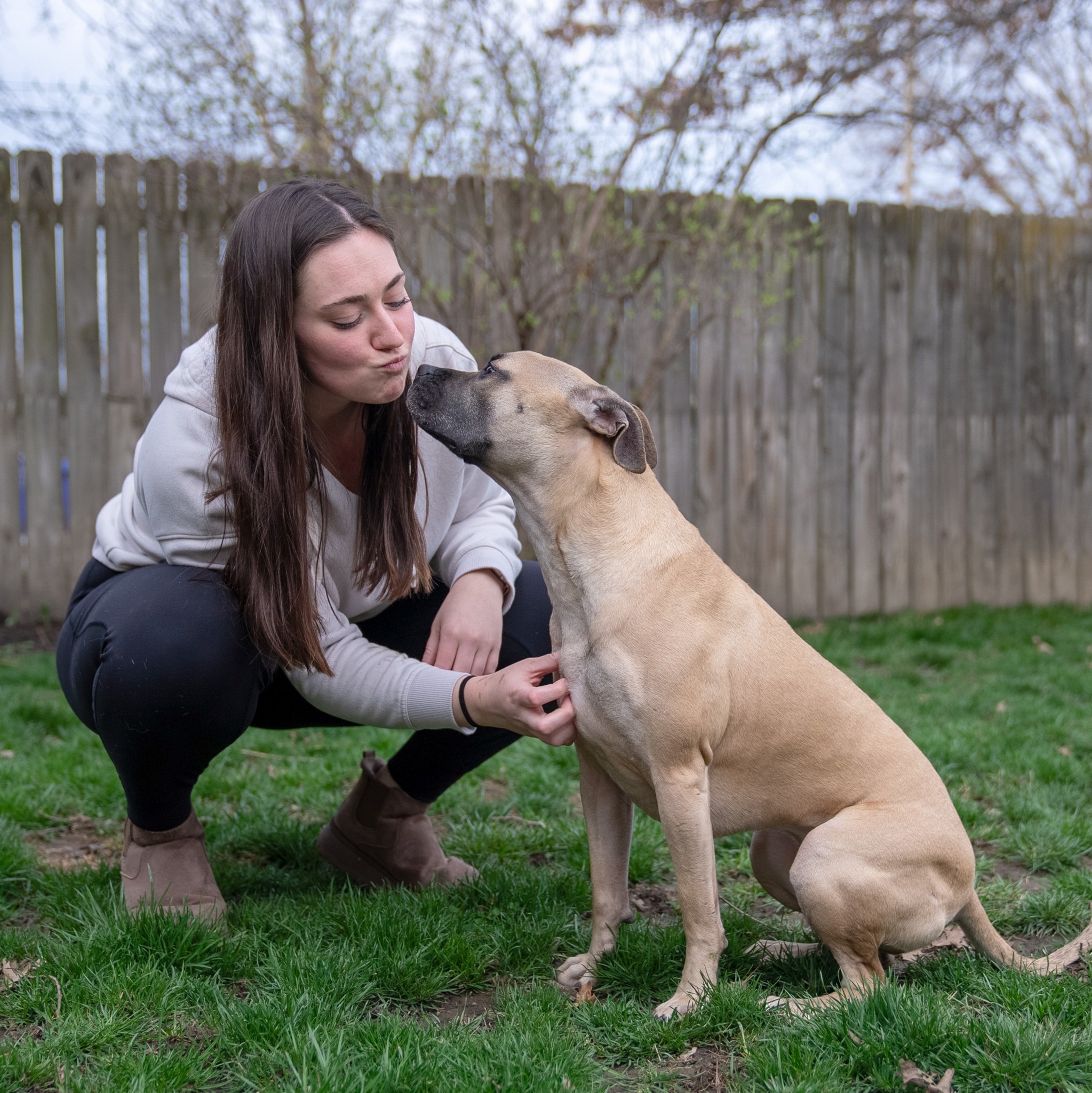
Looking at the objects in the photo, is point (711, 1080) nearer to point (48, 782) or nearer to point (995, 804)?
point (995, 804)

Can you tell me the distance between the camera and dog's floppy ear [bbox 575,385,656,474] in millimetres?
2512

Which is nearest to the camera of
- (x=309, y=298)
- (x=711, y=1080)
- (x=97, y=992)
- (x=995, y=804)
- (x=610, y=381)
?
(x=711, y=1080)

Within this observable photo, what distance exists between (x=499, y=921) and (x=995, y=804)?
2.02 meters

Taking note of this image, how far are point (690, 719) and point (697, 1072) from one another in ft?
2.41

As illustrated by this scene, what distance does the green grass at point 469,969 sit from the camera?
2018 millimetres

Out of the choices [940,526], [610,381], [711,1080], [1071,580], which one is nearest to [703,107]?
[610,381]

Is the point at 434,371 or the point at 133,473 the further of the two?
the point at 133,473

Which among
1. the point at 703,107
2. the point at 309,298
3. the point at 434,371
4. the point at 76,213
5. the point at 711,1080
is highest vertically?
the point at 703,107

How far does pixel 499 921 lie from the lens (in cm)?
277

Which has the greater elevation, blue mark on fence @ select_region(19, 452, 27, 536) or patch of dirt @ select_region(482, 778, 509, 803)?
blue mark on fence @ select_region(19, 452, 27, 536)

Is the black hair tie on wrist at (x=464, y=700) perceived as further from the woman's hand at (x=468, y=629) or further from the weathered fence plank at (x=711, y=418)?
the weathered fence plank at (x=711, y=418)

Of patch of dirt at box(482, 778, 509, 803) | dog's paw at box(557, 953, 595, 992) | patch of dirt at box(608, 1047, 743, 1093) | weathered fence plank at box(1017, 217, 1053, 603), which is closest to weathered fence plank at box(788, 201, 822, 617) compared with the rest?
weathered fence plank at box(1017, 217, 1053, 603)

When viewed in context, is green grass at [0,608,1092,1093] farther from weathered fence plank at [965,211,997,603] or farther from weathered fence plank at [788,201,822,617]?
weathered fence plank at [965,211,997,603]

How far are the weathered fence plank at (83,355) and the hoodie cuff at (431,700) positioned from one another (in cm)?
386
